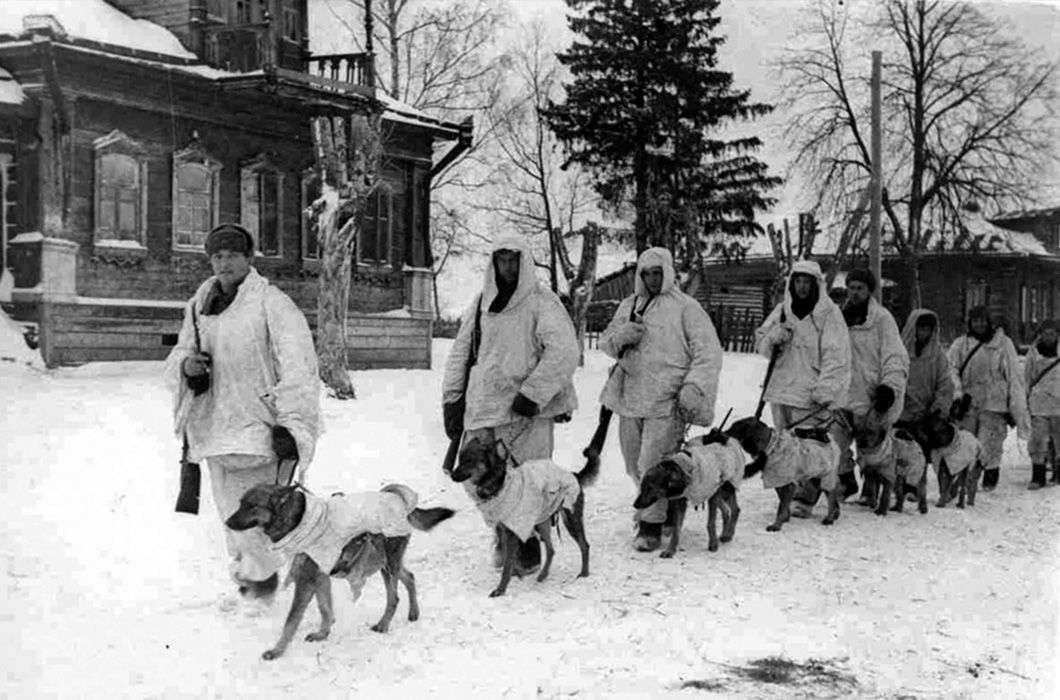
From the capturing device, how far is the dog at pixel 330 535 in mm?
4301

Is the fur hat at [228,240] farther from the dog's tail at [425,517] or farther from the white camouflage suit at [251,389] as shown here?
the dog's tail at [425,517]

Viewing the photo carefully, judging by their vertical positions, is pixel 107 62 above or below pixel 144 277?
above

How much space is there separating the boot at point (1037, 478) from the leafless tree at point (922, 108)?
3.32m

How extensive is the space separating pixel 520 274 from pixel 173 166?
7.44 meters

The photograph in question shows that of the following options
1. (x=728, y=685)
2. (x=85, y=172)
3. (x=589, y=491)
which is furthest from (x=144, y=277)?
(x=728, y=685)

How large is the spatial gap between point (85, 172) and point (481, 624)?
27.1 feet

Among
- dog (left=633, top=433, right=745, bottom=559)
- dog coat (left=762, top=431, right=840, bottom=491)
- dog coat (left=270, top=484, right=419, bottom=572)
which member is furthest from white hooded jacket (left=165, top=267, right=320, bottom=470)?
dog coat (left=762, top=431, right=840, bottom=491)

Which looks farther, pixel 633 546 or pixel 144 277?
pixel 144 277

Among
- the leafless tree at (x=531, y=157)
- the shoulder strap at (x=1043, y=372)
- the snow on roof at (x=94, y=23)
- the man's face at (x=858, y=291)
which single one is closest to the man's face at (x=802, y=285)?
the man's face at (x=858, y=291)

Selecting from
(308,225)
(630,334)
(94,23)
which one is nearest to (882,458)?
(630,334)

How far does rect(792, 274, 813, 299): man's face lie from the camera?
7785 mm

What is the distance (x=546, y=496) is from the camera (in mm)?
5531

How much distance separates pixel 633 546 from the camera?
22.0 feet

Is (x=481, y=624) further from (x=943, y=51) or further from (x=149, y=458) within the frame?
(x=943, y=51)
